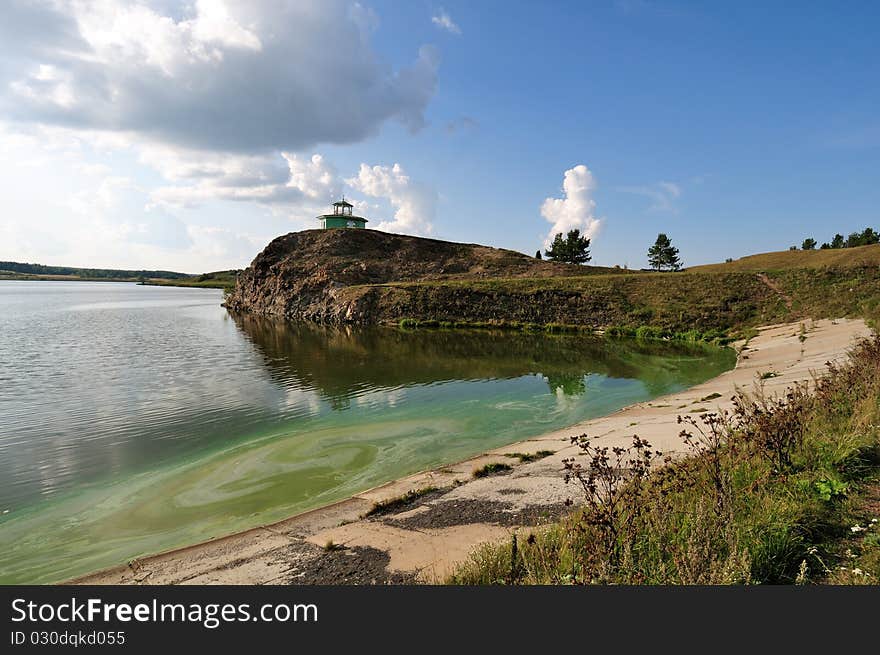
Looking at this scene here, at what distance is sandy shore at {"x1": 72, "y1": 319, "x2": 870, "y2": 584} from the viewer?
29.0 ft

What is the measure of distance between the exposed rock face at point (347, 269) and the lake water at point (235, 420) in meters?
36.1

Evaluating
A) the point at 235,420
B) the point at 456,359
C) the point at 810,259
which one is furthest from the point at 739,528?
the point at 810,259

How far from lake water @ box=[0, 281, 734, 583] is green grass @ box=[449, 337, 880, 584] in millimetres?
8899

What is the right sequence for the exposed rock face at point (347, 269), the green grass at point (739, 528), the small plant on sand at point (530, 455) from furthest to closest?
the exposed rock face at point (347, 269) < the small plant on sand at point (530, 455) < the green grass at point (739, 528)

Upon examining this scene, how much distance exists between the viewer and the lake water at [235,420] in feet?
41.6

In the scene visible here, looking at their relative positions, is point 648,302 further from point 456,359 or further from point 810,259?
point 810,259

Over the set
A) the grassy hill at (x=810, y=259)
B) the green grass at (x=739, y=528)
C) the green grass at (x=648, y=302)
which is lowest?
the green grass at (x=739, y=528)

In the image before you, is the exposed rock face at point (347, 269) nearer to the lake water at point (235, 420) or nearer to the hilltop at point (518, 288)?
the hilltop at point (518, 288)

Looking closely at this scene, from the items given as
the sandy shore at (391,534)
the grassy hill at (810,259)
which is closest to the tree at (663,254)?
the grassy hill at (810,259)

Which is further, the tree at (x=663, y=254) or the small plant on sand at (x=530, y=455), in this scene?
the tree at (x=663, y=254)

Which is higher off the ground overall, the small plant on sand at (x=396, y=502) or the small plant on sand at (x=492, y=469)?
the small plant on sand at (x=492, y=469)

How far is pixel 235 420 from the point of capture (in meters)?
21.3

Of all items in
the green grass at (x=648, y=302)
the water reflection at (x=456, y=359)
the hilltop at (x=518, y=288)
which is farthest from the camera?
the hilltop at (x=518, y=288)

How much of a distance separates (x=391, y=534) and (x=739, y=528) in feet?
22.8
